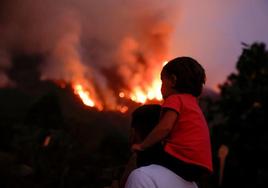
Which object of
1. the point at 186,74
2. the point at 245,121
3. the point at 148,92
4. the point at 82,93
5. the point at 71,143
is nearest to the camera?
the point at 186,74

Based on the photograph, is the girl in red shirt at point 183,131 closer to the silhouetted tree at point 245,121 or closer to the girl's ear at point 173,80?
the girl's ear at point 173,80

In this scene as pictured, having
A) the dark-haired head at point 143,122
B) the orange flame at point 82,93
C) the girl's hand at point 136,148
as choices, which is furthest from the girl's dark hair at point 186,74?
the orange flame at point 82,93

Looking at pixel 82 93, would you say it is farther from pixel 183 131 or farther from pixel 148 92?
pixel 183 131

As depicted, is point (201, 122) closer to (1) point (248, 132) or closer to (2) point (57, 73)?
(2) point (57, 73)

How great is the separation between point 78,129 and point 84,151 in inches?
23.5

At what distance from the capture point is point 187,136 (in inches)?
72.9

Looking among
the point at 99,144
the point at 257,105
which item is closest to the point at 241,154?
the point at 257,105

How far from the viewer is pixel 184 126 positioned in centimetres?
186

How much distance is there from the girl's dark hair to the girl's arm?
0.54 feet

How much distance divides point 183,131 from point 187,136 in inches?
→ 1.0

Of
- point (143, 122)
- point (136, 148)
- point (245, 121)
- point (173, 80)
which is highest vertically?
point (245, 121)

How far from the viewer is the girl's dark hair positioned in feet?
6.37

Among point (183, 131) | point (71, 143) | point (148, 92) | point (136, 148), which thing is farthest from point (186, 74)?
point (71, 143)

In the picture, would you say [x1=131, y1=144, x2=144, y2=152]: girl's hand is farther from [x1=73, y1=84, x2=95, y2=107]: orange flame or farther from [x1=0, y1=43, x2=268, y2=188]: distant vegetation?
[x1=73, y1=84, x2=95, y2=107]: orange flame
